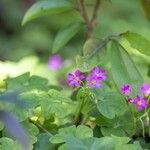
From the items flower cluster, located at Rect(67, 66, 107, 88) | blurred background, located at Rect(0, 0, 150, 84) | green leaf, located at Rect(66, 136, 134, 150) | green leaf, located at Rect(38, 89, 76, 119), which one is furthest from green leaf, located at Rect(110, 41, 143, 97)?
blurred background, located at Rect(0, 0, 150, 84)

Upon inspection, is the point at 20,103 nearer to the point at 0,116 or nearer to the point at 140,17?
the point at 0,116

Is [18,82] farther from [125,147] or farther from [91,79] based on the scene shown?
[125,147]

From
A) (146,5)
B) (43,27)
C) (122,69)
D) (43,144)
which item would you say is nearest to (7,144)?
(43,144)

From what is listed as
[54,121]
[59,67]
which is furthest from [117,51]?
[59,67]

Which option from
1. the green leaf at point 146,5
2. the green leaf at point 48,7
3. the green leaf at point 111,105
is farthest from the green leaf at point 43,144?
the green leaf at point 146,5

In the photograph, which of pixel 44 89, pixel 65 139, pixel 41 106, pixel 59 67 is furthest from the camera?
pixel 59 67

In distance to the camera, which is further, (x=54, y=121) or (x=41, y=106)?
(x=54, y=121)
